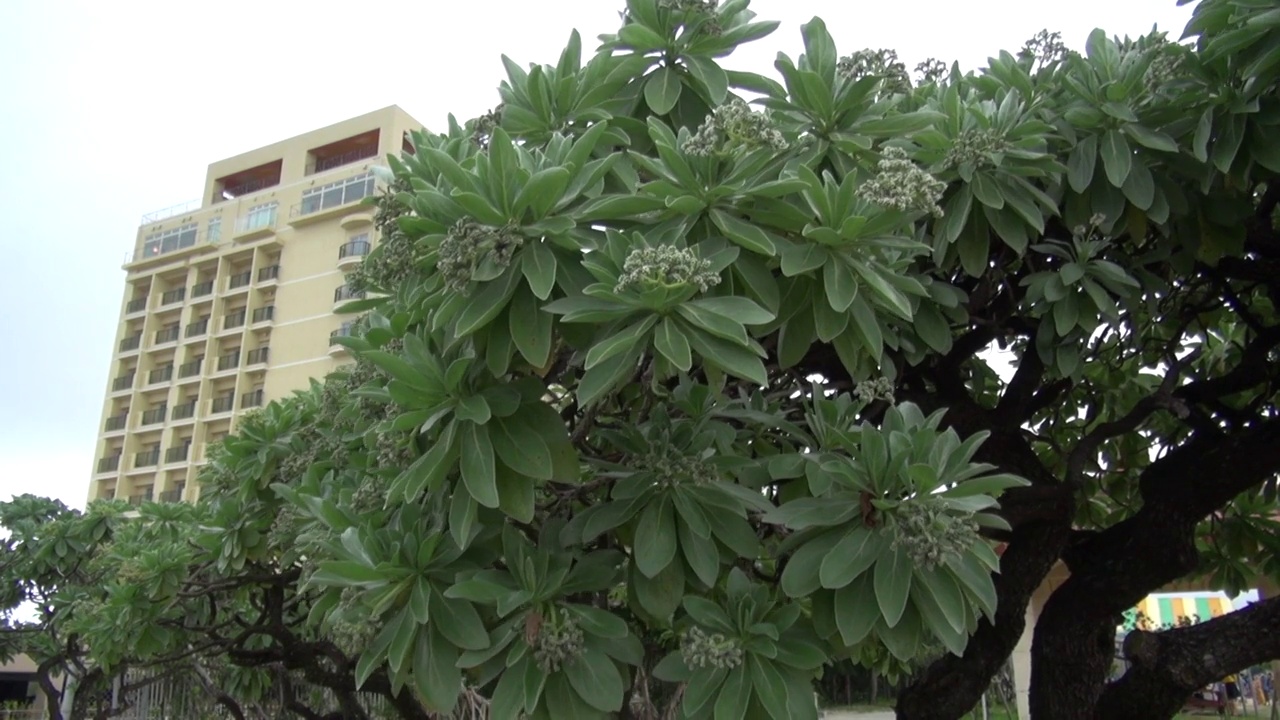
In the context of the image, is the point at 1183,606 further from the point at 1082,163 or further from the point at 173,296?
the point at 173,296

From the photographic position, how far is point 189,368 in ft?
136

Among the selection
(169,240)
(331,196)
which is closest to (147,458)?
(169,240)

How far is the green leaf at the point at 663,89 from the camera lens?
122 inches

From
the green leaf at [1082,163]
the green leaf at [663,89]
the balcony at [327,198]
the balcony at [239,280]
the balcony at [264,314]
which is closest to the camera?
the green leaf at [663,89]

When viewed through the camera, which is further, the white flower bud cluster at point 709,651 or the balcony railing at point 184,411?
the balcony railing at point 184,411

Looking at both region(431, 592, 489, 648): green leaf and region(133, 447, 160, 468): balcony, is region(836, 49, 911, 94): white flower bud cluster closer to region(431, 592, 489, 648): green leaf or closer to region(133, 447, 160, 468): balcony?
region(431, 592, 489, 648): green leaf

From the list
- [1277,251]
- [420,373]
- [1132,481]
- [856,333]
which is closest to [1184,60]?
[1277,251]

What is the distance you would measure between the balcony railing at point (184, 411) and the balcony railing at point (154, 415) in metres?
0.53

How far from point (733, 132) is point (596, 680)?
55.9 inches

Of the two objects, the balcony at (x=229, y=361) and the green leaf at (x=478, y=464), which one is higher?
the balcony at (x=229, y=361)

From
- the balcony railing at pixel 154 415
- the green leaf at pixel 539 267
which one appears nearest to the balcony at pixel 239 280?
the balcony railing at pixel 154 415

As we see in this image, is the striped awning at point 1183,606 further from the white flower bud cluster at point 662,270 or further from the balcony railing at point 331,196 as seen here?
the balcony railing at point 331,196

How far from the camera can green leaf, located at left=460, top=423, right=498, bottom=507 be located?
8.08 ft

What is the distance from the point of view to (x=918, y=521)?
239cm
